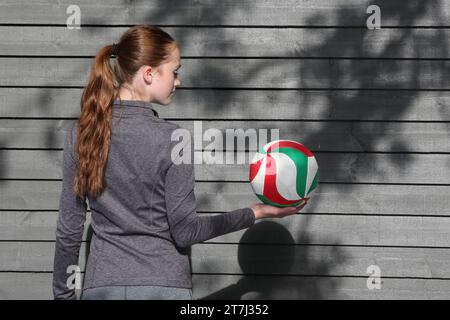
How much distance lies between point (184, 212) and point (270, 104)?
2016mm

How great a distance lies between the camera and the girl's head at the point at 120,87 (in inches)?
89.4

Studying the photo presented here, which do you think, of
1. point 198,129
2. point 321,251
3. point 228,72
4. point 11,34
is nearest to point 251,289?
point 321,251

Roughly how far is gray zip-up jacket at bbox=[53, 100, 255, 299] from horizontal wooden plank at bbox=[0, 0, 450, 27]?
77.4 inches

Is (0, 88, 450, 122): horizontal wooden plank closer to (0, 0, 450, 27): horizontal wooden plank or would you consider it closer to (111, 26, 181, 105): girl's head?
(0, 0, 450, 27): horizontal wooden plank

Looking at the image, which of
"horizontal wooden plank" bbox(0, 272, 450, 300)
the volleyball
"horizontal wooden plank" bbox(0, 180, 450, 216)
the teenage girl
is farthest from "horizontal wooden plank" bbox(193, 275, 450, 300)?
the teenage girl

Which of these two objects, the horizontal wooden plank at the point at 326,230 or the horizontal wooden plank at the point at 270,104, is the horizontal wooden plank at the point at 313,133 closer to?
the horizontal wooden plank at the point at 270,104

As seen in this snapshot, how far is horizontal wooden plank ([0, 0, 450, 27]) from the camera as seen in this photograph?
412 cm

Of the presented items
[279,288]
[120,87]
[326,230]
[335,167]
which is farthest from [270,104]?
[120,87]

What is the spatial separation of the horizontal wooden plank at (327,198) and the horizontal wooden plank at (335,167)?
48 millimetres

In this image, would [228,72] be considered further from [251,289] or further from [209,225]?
[209,225]

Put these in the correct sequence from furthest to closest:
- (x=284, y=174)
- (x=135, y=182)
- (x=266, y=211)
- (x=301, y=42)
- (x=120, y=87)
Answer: (x=301, y=42) < (x=284, y=174) < (x=266, y=211) < (x=120, y=87) < (x=135, y=182)

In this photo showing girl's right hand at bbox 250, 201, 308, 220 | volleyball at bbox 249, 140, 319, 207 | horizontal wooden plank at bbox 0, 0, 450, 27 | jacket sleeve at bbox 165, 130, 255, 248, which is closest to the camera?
jacket sleeve at bbox 165, 130, 255, 248

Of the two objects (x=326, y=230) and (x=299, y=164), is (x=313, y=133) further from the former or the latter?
(x=299, y=164)

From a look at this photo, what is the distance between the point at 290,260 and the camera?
4.20 m
